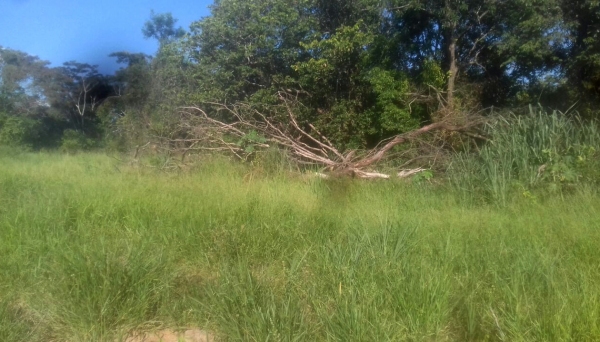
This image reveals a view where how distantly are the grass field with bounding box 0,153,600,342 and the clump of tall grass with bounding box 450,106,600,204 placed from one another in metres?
0.43

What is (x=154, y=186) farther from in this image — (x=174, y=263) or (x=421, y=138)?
(x=421, y=138)

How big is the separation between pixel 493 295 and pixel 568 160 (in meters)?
4.10

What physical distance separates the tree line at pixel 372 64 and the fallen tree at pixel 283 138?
0.64ft

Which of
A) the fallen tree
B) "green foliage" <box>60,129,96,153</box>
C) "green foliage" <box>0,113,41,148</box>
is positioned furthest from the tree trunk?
"green foliage" <box>0,113,41,148</box>

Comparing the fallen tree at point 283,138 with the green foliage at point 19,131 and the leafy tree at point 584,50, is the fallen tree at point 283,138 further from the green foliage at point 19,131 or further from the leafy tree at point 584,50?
the green foliage at point 19,131

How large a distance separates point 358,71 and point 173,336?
856 centimetres

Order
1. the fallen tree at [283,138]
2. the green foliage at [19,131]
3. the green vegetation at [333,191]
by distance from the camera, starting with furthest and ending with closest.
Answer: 1. the green foliage at [19,131]
2. the fallen tree at [283,138]
3. the green vegetation at [333,191]

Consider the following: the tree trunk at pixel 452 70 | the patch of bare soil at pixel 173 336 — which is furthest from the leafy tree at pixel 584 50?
the patch of bare soil at pixel 173 336

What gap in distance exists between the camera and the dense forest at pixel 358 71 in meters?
9.62

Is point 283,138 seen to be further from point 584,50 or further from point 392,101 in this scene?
point 584,50

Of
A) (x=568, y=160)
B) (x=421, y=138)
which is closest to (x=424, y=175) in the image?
(x=421, y=138)

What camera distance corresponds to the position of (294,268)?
4.33 m

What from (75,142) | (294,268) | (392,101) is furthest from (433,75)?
(75,142)

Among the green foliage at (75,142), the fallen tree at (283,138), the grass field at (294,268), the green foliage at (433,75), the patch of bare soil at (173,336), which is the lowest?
the patch of bare soil at (173,336)
